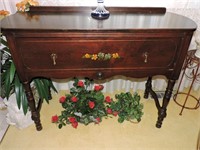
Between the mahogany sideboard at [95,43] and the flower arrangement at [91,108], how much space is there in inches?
17.8

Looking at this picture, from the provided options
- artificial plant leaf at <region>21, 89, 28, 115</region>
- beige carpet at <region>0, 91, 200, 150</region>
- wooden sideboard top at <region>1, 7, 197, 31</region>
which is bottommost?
beige carpet at <region>0, 91, 200, 150</region>

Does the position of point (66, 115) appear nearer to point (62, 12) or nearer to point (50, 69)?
point (50, 69)

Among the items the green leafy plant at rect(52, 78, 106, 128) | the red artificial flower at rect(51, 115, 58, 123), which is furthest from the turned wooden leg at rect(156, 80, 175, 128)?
the red artificial flower at rect(51, 115, 58, 123)

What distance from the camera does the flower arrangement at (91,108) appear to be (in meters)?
1.58

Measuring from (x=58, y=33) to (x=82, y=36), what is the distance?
134mm

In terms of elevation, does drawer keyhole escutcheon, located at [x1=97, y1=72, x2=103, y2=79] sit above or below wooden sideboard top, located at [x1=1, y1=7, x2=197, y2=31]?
below

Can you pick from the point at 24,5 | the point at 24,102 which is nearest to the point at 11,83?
the point at 24,102

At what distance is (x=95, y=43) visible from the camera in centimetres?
107

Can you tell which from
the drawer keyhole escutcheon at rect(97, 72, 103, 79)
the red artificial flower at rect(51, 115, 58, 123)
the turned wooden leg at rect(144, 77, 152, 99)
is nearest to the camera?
the drawer keyhole escutcheon at rect(97, 72, 103, 79)

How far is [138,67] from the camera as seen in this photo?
1188mm

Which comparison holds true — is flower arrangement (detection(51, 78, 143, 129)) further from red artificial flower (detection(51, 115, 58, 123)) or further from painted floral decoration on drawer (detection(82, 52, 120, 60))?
painted floral decoration on drawer (detection(82, 52, 120, 60))

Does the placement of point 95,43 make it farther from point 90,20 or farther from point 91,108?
point 91,108

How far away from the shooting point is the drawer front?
3.49ft

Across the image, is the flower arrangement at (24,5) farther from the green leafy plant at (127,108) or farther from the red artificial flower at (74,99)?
the green leafy plant at (127,108)
